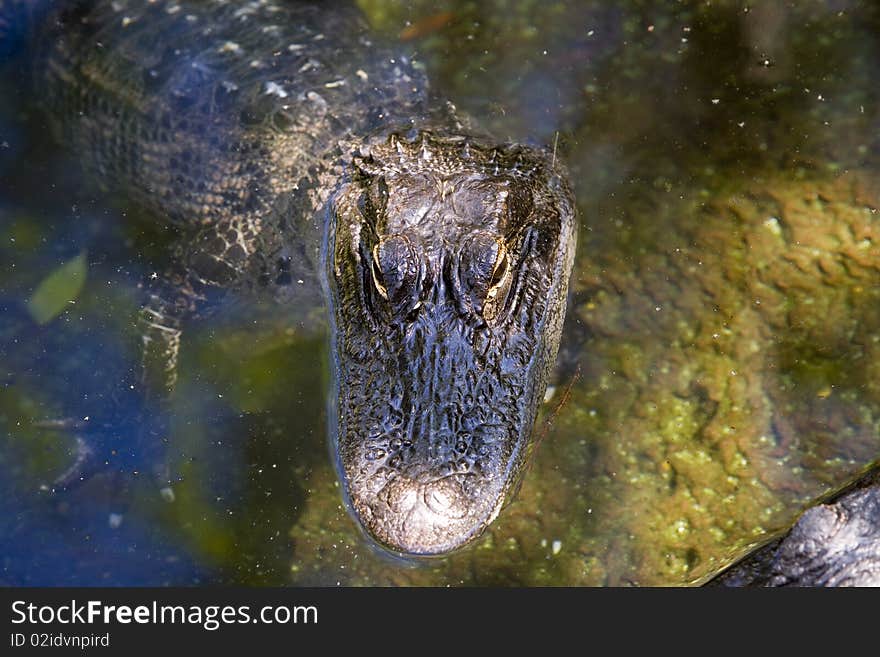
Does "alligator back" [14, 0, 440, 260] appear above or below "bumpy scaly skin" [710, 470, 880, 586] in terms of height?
above

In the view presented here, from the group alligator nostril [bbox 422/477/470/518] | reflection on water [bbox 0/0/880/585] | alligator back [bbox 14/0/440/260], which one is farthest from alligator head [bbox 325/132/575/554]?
alligator back [bbox 14/0/440/260]

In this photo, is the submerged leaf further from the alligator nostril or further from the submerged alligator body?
the alligator nostril

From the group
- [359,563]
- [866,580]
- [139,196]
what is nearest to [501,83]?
[139,196]

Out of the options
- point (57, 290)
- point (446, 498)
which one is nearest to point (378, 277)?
point (446, 498)

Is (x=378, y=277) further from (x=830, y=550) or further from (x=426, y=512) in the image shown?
(x=830, y=550)

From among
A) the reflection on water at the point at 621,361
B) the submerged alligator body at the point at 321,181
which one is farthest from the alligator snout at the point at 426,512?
the reflection on water at the point at 621,361

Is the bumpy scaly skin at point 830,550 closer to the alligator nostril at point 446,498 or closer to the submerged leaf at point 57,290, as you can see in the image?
the alligator nostril at point 446,498

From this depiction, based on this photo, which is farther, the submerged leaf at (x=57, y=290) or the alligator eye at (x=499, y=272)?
the submerged leaf at (x=57, y=290)
